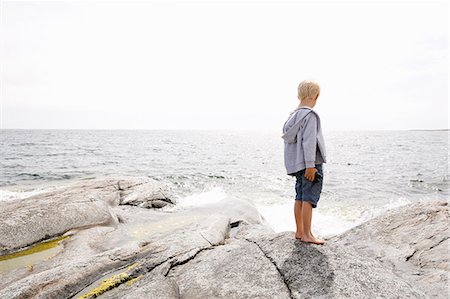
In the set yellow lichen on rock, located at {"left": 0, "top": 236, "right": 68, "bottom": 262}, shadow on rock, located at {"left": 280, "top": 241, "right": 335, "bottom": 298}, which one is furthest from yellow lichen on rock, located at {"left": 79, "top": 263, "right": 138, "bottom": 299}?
yellow lichen on rock, located at {"left": 0, "top": 236, "right": 68, "bottom": 262}

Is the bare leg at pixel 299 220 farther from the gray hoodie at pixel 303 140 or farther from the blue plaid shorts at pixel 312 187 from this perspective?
the gray hoodie at pixel 303 140

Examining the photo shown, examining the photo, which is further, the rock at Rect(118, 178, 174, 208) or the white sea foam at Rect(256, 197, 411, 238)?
the rock at Rect(118, 178, 174, 208)

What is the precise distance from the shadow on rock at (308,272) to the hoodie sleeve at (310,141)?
1.37 m

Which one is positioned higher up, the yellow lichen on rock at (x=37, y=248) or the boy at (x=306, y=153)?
the boy at (x=306, y=153)

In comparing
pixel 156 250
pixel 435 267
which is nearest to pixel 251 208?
pixel 156 250

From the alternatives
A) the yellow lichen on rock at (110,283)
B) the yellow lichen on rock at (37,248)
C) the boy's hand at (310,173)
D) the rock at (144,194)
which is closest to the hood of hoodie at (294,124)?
the boy's hand at (310,173)

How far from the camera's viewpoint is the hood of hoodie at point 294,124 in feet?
15.0

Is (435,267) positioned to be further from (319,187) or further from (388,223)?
(319,187)

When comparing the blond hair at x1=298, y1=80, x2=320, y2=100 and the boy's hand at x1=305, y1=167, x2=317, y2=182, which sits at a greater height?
the blond hair at x1=298, y1=80, x2=320, y2=100

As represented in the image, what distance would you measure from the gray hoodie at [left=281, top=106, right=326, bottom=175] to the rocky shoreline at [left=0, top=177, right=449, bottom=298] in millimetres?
1383

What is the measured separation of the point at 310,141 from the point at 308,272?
1947mm

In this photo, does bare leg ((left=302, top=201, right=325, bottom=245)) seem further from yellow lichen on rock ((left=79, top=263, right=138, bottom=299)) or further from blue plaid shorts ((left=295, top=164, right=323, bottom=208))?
yellow lichen on rock ((left=79, top=263, right=138, bottom=299))

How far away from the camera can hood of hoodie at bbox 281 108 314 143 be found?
180 inches

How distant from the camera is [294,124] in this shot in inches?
182
